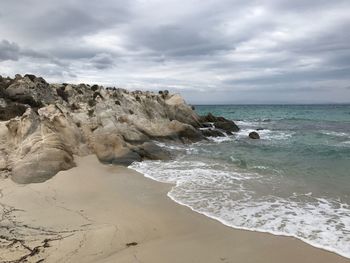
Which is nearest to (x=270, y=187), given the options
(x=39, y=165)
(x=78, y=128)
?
(x=39, y=165)

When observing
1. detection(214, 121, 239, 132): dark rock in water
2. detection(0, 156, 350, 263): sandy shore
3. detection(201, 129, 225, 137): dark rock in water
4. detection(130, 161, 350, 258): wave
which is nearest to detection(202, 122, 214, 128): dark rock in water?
detection(214, 121, 239, 132): dark rock in water

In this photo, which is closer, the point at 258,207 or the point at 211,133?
the point at 258,207

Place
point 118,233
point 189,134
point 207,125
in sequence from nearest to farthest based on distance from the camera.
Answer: point 118,233 < point 189,134 < point 207,125

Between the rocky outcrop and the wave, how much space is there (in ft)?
10.2

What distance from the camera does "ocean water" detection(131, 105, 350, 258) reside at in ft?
27.1

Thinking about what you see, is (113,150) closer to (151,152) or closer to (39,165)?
(151,152)

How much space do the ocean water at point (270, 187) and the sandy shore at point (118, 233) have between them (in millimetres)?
543

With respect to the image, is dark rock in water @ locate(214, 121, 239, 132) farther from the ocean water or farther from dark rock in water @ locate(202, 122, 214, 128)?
the ocean water

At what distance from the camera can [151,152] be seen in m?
16.5

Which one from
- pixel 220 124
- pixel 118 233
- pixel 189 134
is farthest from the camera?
pixel 220 124

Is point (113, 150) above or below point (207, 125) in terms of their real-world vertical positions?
below

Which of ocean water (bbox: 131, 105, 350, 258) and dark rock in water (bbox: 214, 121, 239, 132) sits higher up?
dark rock in water (bbox: 214, 121, 239, 132)

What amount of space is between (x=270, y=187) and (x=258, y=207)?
2378 millimetres

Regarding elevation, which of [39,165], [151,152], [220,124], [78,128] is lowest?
[151,152]
